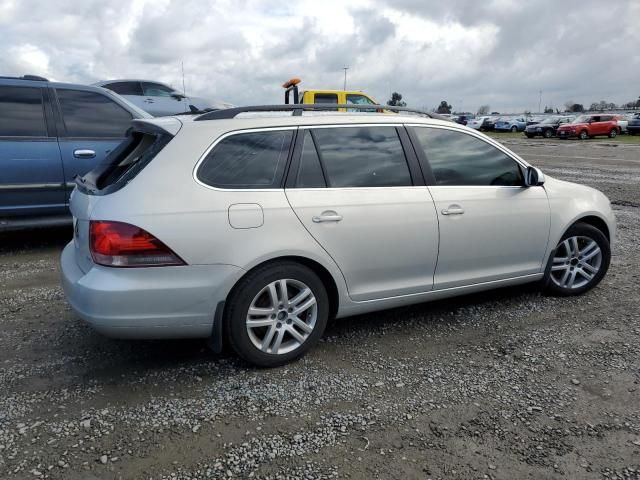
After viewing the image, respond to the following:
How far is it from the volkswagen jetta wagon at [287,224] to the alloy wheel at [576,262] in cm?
35

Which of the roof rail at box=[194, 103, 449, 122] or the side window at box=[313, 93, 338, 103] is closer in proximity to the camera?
the roof rail at box=[194, 103, 449, 122]

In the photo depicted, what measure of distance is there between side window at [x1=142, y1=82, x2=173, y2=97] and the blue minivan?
7911 millimetres

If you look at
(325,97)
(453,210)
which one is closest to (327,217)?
(453,210)

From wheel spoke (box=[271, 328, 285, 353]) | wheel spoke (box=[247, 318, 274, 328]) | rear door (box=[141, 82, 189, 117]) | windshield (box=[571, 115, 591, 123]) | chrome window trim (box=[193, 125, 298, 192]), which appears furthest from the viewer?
windshield (box=[571, 115, 591, 123])

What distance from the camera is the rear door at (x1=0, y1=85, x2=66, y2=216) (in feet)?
18.7

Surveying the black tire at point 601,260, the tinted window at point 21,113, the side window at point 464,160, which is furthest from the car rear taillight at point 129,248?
the tinted window at point 21,113

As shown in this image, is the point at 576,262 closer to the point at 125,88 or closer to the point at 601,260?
the point at 601,260

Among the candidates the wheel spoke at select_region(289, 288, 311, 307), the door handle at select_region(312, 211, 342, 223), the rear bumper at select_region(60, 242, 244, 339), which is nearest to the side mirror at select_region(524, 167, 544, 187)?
the door handle at select_region(312, 211, 342, 223)

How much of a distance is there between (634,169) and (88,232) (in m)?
15.0

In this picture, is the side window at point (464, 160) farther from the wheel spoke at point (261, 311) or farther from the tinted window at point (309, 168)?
the wheel spoke at point (261, 311)

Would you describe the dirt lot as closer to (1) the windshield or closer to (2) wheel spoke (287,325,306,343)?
(2) wheel spoke (287,325,306,343)

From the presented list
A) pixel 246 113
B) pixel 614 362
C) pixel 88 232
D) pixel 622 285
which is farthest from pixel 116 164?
pixel 622 285

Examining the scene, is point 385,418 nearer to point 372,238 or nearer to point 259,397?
point 259,397

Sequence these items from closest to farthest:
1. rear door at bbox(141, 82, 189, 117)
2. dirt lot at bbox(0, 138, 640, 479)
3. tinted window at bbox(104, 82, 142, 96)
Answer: dirt lot at bbox(0, 138, 640, 479) → rear door at bbox(141, 82, 189, 117) → tinted window at bbox(104, 82, 142, 96)
